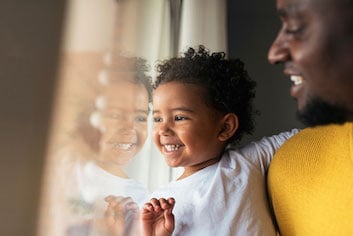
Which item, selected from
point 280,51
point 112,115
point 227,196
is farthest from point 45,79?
point 227,196

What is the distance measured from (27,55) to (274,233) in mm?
519

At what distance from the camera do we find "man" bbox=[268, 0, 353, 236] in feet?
1.65

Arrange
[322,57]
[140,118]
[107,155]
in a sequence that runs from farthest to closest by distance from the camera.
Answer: [140,118]
[107,155]
[322,57]

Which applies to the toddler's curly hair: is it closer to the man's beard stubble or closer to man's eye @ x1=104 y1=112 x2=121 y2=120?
man's eye @ x1=104 y1=112 x2=121 y2=120

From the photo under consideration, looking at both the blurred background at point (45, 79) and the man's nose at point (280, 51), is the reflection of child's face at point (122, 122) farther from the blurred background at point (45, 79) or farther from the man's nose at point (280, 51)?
the man's nose at point (280, 51)

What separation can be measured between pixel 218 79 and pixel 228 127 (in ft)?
0.33

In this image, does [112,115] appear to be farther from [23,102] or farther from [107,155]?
[23,102]

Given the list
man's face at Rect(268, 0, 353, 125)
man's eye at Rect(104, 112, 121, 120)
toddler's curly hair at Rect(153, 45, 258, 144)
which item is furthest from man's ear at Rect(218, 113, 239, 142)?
man's face at Rect(268, 0, 353, 125)

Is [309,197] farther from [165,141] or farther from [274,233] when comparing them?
[165,141]

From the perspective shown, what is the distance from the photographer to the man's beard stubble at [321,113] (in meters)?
0.51

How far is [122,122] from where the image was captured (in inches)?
28.7

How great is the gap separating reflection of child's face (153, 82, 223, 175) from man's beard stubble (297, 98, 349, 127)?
1.10 ft

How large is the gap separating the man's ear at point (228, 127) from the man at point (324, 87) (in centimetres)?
21

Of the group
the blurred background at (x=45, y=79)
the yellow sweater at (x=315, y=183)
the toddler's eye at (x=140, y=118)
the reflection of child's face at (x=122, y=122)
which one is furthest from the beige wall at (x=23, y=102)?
the yellow sweater at (x=315, y=183)
